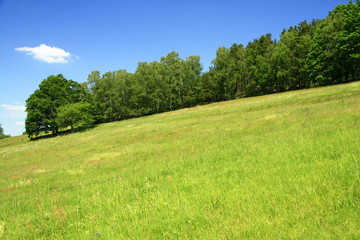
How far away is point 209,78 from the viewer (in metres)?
84.5

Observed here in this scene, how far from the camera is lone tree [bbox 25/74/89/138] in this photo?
55.8 m

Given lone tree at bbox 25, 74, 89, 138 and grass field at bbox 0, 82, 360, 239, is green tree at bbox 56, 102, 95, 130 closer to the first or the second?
lone tree at bbox 25, 74, 89, 138

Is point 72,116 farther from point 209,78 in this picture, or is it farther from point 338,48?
point 338,48

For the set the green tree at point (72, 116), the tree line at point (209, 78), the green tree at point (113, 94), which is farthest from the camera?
the green tree at point (113, 94)

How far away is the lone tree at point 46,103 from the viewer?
55.8 metres

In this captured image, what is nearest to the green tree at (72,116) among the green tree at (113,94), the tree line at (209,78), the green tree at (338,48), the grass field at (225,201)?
the tree line at (209,78)

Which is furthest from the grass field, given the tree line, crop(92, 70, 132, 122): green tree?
crop(92, 70, 132, 122): green tree

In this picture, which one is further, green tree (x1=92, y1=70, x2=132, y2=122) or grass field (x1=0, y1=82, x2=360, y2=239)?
green tree (x1=92, y1=70, x2=132, y2=122)

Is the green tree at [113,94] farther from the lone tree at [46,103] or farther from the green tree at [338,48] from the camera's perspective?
the green tree at [338,48]

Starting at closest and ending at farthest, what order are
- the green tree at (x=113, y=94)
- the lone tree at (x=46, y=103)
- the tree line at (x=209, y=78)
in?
the tree line at (x=209, y=78), the lone tree at (x=46, y=103), the green tree at (x=113, y=94)

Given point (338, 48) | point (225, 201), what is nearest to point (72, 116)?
point (225, 201)

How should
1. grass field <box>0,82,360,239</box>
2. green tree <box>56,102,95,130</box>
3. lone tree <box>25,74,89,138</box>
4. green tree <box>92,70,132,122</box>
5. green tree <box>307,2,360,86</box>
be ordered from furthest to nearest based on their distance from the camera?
green tree <box>92,70,132,122</box> → lone tree <box>25,74,89,138</box> → green tree <box>56,102,95,130</box> → green tree <box>307,2,360,86</box> → grass field <box>0,82,360,239</box>

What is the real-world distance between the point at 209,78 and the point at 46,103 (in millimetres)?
57430

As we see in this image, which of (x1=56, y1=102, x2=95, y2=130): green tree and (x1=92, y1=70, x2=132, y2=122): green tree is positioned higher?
(x1=92, y1=70, x2=132, y2=122): green tree
